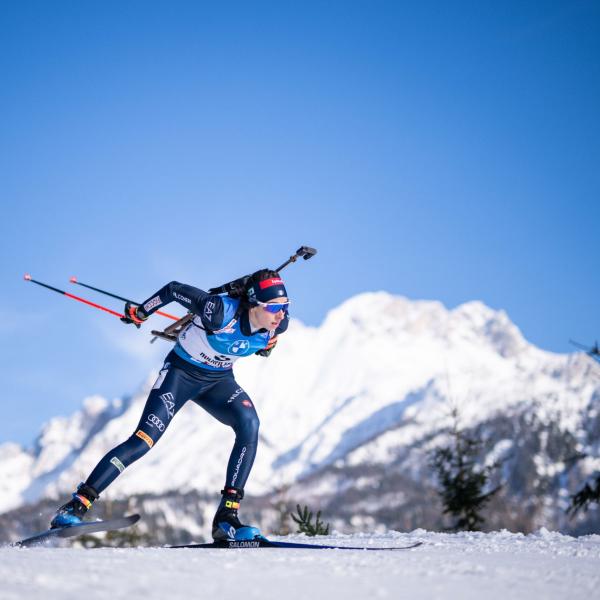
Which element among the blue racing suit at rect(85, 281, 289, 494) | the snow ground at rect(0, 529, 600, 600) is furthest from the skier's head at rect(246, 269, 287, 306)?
the snow ground at rect(0, 529, 600, 600)

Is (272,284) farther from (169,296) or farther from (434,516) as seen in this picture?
(434,516)

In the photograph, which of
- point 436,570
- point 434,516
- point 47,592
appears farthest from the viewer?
point 434,516

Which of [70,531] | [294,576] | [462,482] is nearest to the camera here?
[294,576]

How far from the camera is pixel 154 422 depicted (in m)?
7.17

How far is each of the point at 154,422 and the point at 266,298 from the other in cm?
157

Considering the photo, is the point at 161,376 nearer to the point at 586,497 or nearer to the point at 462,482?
the point at 586,497

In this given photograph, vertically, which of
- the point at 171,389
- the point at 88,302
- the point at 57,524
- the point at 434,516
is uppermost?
the point at 434,516

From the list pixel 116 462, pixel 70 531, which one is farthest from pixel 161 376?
pixel 70 531

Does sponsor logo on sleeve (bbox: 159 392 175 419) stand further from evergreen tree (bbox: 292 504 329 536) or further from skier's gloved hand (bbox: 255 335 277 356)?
evergreen tree (bbox: 292 504 329 536)

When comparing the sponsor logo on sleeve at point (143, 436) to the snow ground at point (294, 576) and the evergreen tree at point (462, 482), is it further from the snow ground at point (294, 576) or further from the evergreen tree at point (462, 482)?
the evergreen tree at point (462, 482)

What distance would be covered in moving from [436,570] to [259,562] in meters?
1.10

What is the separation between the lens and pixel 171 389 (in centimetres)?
741

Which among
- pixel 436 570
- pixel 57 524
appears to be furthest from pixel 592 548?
pixel 57 524

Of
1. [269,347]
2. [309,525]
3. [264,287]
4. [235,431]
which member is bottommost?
[309,525]
